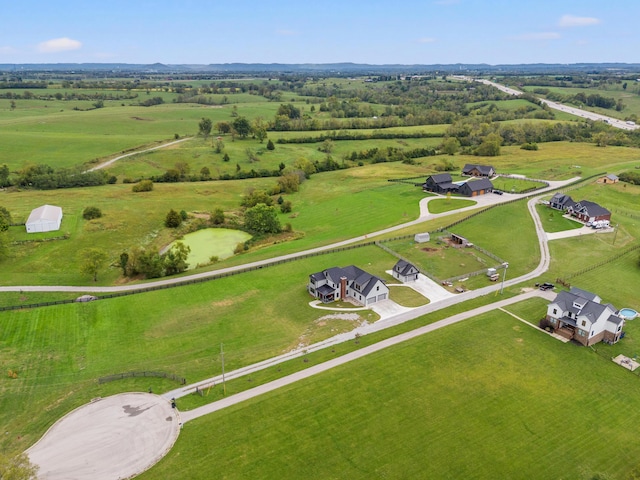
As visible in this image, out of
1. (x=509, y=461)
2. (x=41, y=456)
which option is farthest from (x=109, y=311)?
(x=509, y=461)

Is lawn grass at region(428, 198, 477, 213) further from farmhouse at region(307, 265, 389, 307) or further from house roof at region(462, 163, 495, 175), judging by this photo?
farmhouse at region(307, 265, 389, 307)

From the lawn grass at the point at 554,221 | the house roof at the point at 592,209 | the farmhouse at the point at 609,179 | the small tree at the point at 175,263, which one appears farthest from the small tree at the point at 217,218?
the farmhouse at the point at 609,179

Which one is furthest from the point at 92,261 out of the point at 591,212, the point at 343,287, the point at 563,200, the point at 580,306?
the point at 563,200

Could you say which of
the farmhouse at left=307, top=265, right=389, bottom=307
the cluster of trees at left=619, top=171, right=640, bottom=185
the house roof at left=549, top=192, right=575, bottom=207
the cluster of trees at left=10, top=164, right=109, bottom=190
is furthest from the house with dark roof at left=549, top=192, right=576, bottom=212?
the cluster of trees at left=10, top=164, right=109, bottom=190

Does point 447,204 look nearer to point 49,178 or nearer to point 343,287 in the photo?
point 343,287

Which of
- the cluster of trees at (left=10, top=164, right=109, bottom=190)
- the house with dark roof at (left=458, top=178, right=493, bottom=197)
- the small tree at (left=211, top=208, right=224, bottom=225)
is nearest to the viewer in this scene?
the small tree at (left=211, top=208, right=224, bottom=225)

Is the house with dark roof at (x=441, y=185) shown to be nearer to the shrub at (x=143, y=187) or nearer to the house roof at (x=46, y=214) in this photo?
the shrub at (x=143, y=187)
